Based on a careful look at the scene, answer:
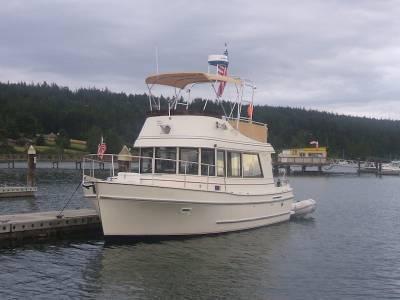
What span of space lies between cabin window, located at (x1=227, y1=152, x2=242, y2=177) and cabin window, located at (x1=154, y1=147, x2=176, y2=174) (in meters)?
2.61

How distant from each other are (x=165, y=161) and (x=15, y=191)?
76.2ft

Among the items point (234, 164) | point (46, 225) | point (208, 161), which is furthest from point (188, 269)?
point (234, 164)

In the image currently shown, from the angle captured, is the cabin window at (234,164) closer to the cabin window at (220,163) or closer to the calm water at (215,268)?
the cabin window at (220,163)

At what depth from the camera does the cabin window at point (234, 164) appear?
2344cm

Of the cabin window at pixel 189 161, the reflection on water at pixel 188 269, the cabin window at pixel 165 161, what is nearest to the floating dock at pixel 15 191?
the cabin window at pixel 165 161

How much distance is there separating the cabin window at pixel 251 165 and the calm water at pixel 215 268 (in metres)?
2.59

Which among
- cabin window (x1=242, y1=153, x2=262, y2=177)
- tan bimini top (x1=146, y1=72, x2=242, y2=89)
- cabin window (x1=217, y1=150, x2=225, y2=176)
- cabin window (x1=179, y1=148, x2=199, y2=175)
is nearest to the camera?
cabin window (x1=179, y1=148, x2=199, y2=175)

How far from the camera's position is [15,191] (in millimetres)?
41594

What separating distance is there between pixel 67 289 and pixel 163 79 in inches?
460

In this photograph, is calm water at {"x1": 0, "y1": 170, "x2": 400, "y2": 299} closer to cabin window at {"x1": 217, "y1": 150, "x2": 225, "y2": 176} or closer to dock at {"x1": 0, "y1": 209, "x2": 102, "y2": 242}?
dock at {"x1": 0, "y1": 209, "x2": 102, "y2": 242}

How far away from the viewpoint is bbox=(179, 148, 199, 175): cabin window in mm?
21969

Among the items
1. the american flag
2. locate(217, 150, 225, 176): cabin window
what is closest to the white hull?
locate(217, 150, 225, 176): cabin window

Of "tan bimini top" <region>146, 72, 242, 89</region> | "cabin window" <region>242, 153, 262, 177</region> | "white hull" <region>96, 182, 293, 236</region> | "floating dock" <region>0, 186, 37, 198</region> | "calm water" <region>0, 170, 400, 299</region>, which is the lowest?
"calm water" <region>0, 170, 400, 299</region>

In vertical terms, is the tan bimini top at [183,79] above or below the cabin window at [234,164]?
above
